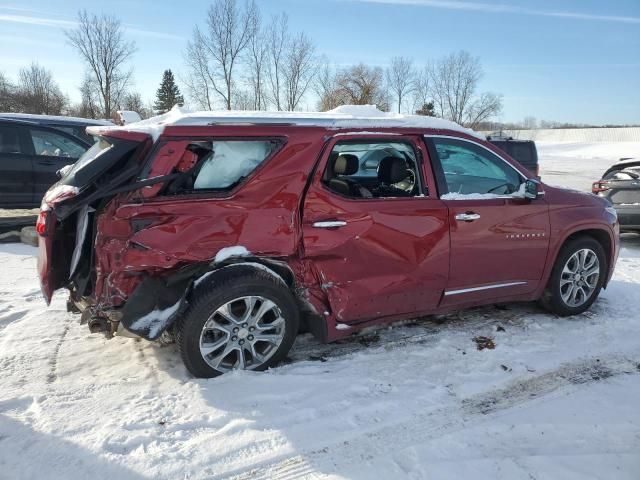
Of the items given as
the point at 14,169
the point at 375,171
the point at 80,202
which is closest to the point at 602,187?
the point at 375,171

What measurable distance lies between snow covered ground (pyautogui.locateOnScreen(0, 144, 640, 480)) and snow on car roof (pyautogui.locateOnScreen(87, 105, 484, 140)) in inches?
65.7

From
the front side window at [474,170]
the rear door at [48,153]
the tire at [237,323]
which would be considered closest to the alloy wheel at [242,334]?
the tire at [237,323]

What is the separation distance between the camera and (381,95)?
3984 cm

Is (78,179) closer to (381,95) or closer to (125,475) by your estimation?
(125,475)

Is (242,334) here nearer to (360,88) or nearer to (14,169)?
(14,169)

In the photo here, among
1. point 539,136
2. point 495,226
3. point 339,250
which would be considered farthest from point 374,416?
point 539,136

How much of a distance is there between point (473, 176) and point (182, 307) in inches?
101

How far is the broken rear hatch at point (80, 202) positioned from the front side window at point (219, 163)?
0.28 metres

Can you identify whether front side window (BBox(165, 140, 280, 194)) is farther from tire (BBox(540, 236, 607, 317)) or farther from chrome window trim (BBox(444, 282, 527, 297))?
tire (BBox(540, 236, 607, 317))

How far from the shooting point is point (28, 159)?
26.7 ft

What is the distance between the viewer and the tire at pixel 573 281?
4.50m

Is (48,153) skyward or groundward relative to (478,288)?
skyward

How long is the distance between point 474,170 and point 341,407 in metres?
2.30

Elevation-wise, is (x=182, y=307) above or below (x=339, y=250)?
below
